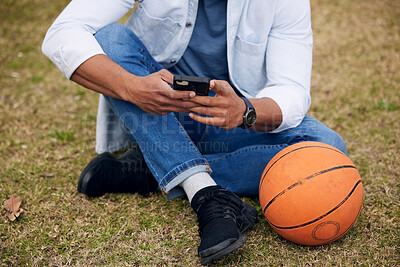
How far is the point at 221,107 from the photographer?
2.14 metres

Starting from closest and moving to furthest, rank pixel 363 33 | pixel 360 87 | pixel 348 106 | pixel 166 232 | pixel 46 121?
1. pixel 166 232
2. pixel 46 121
3. pixel 348 106
4. pixel 360 87
5. pixel 363 33

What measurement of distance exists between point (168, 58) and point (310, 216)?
4.73ft

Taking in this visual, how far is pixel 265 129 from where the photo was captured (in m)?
2.49

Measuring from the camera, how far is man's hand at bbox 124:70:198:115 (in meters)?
2.06

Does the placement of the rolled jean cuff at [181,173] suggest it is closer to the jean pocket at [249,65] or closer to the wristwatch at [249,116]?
the wristwatch at [249,116]

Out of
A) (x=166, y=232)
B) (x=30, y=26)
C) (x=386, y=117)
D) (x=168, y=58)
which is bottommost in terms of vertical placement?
(x=30, y=26)

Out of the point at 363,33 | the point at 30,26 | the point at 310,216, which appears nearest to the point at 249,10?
the point at 310,216

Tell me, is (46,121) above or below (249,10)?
below

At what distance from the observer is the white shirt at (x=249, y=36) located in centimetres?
244

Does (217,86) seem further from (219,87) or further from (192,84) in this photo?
(192,84)

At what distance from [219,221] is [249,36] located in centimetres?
Result: 130

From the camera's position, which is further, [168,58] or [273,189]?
[168,58]

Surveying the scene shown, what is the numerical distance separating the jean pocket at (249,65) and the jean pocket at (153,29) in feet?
1.53

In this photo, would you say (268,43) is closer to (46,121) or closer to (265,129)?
(265,129)
